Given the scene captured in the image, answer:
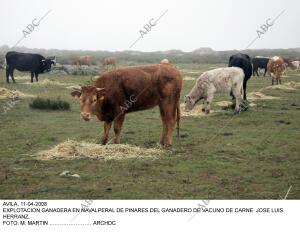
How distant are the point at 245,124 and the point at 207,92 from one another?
236cm

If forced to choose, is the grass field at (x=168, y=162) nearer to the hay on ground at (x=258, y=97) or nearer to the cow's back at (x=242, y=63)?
the cow's back at (x=242, y=63)

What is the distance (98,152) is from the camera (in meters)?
10.9

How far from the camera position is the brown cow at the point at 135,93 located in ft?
37.3

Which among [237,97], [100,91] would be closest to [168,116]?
[100,91]

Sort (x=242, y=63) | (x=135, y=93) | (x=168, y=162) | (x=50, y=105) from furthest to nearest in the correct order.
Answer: (x=242, y=63) < (x=50, y=105) < (x=135, y=93) < (x=168, y=162)

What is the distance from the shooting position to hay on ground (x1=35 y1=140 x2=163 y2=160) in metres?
10.7

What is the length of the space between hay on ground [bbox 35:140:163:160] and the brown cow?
59 centimetres

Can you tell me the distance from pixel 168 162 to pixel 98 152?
174 cm

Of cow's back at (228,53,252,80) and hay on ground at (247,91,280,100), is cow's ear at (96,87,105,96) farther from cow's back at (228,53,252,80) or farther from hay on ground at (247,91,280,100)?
hay on ground at (247,91,280,100)

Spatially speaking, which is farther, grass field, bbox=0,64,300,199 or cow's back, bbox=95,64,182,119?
cow's back, bbox=95,64,182,119

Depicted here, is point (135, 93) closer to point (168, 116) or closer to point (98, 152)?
point (168, 116)

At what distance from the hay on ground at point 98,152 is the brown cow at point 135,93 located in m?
0.59

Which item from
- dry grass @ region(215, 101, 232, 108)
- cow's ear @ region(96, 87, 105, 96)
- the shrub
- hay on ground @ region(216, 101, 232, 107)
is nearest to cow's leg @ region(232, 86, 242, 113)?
dry grass @ region(215, 101, 232, 108)

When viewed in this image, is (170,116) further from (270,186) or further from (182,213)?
(182,213)
